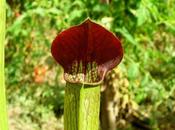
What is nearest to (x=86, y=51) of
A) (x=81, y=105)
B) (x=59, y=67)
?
(x=81, y=105)

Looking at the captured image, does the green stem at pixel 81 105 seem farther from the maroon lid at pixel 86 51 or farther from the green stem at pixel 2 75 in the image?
the green stem at pixel 2 75

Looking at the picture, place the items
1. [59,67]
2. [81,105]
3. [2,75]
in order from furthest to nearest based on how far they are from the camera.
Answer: [59,67] → [81,105] → [2,75]

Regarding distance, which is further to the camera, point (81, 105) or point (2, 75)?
point (81, 105)

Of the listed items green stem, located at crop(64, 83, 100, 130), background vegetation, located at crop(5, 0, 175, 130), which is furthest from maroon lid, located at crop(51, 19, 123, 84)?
background vegetation, located at crop(5, 0, 175, 130)

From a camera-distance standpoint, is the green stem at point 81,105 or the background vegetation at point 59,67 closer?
the green stem at point 81,105

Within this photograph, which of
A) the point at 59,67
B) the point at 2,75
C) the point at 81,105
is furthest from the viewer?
the point at 59,67

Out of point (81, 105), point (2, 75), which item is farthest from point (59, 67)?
point (2, 75)

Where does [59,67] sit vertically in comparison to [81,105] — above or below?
above

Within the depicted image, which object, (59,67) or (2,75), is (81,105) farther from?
(59,67)

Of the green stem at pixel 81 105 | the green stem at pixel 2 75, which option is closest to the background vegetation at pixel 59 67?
the green stem at pixel 81 105
